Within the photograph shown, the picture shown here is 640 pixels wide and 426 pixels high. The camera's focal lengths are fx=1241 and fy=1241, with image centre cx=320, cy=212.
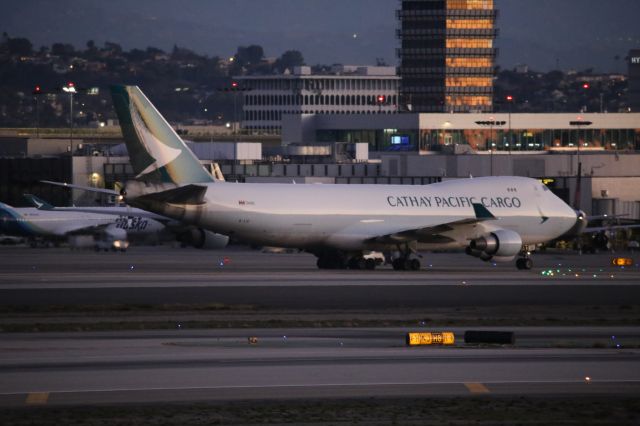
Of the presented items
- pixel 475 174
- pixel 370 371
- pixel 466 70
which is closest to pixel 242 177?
pixel 475 174

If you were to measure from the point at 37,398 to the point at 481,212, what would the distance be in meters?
37.0

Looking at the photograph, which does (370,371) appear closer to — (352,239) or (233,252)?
(352,239)

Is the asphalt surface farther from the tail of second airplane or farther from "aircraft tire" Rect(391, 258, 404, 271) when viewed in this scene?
the tail of second airplane

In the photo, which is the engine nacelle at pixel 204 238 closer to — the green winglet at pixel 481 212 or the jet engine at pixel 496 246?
the jet engine at pixel 496 246

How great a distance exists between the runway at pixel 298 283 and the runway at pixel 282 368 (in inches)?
398

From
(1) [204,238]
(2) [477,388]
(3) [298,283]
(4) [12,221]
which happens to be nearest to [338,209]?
(3) [298,283]

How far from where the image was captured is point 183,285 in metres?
48.0

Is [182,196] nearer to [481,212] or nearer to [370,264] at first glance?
[370,264]

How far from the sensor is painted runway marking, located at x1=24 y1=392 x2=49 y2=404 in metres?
22.6

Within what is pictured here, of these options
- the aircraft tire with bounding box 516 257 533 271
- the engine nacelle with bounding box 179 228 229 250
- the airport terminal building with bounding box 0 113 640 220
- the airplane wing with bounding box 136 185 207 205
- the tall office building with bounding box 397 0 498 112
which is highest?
the tall office building with bounding box 397 0 498 112

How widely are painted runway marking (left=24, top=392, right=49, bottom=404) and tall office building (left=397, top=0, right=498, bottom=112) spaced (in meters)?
168

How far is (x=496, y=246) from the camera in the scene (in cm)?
5662


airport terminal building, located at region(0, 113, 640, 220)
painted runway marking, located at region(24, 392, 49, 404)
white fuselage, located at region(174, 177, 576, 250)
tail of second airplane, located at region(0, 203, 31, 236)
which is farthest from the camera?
airport terminal building, located at region(0, 113, 640, 220)

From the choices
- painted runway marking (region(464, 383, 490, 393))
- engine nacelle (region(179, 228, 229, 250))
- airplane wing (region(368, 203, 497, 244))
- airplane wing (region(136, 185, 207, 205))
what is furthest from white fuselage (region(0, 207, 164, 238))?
painted runway marking (region(464, 383, 490, 393))
